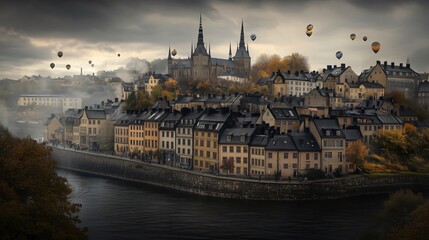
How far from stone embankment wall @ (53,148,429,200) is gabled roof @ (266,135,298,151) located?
473 centimetres

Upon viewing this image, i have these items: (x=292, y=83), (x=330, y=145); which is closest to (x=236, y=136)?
(x=330, y=145)

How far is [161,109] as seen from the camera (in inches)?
3477

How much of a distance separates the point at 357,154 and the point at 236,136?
46.3 ft

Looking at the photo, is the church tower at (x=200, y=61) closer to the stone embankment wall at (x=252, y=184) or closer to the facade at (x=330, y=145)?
the stone embankment wall at (x=252, y=184)

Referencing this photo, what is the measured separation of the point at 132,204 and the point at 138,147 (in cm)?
3016

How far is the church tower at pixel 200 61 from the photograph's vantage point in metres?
152

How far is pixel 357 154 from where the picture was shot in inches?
2694

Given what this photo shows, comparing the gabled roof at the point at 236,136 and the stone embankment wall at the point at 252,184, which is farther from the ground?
the gabled roof at the point at 236,136

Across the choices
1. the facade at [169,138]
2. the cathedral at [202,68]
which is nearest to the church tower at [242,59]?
the cathedral at [202,68]

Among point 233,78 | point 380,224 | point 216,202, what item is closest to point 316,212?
point 216,202

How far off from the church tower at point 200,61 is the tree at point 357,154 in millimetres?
84936

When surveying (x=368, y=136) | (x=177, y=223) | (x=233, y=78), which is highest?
(x=233, y=78)

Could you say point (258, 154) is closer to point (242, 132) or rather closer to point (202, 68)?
point (242, 132)

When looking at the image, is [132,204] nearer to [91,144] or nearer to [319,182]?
[319,182]
